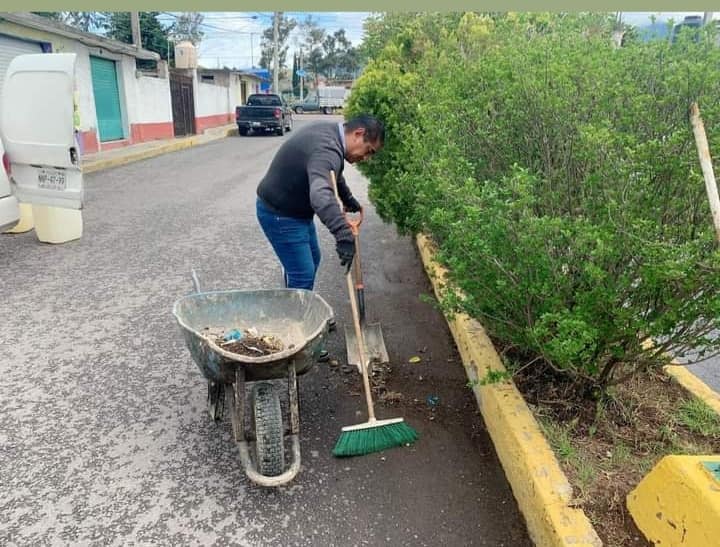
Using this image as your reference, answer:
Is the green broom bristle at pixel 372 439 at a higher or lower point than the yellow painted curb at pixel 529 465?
lower

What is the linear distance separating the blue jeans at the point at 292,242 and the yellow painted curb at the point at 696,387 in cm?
238

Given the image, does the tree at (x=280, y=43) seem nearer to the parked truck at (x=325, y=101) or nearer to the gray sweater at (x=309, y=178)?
the parked truck at (x=325, y=101)

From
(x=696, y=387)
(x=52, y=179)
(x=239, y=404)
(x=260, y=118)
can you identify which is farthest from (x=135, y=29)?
(x=696, y=387)

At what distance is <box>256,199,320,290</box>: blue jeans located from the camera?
12.5 feet

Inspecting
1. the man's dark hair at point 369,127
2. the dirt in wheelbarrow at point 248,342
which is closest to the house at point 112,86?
the man's dark hair at point 369,127

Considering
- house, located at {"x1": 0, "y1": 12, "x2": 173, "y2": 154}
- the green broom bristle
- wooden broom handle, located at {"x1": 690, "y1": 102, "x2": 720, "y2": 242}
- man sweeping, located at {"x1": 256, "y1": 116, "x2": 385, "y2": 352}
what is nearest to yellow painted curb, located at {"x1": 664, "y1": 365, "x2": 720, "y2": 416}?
wooden broom handle, located at {"x1": 690, "y1": 102, "x2": 720, "y2": 242}

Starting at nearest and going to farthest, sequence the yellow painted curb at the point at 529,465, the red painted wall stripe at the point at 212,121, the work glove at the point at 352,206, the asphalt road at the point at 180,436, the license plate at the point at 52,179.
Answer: the yellow painted curb at the point at 529,465 < the asphalt road at the point at 180,436 < the work glove at the point at 352,206 < the license plate at the point at 52,179 < the red painted wall stripe at the point at 212,121

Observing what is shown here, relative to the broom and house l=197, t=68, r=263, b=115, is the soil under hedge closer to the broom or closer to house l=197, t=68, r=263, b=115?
the broom

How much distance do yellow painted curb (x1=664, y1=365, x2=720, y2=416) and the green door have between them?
1683 centimetres

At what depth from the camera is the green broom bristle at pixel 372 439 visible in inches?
118

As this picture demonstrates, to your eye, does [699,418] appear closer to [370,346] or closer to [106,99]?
[370,346]

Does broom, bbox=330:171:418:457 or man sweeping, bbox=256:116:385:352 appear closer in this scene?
broom, bbox=330:171:418:457

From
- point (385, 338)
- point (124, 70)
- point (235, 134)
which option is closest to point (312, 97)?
point (235, 134)

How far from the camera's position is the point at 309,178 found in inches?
129
